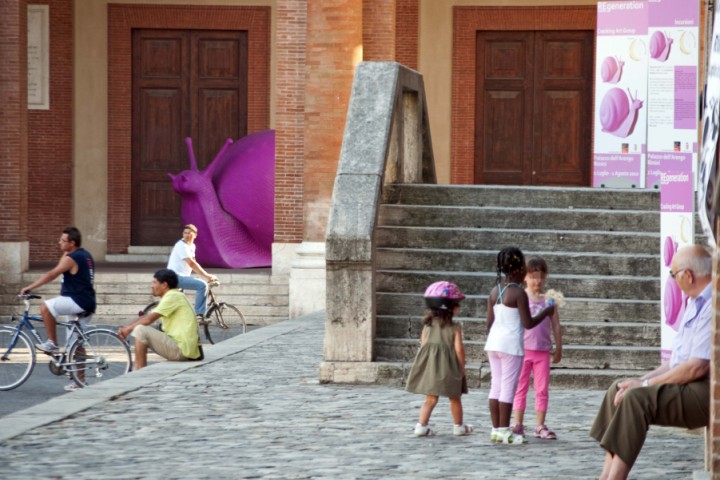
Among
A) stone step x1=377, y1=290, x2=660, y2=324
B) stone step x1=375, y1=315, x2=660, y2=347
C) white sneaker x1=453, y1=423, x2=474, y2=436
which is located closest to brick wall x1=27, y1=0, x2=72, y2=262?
stone step x1=377, y1=290, x2=660, y2=324

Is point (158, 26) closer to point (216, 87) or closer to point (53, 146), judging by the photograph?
point (216, 87)

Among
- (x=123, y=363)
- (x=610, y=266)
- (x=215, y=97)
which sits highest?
(x=215, y=97)

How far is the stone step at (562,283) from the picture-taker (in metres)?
10.3

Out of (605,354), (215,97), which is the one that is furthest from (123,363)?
(215,97)

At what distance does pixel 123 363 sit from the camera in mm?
12797

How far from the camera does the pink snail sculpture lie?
888 inches

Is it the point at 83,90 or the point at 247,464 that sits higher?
the point at 83,90

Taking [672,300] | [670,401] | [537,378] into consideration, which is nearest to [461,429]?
[537,378]

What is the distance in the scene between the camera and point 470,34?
24.2m

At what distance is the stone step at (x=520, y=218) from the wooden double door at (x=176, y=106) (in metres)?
13.9

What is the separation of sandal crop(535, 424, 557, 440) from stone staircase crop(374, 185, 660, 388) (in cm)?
187

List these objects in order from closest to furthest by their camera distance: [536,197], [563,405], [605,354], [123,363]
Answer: [563,405] → [605,354] → [536,197] → [123,363]

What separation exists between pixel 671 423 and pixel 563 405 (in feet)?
9.70

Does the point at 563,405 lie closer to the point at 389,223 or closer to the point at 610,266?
the point at 610,266
